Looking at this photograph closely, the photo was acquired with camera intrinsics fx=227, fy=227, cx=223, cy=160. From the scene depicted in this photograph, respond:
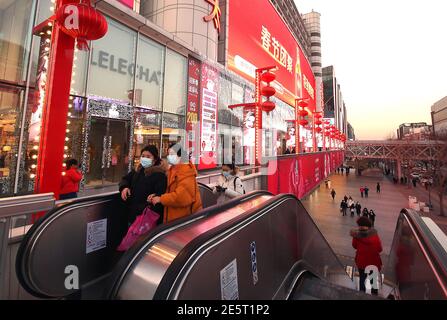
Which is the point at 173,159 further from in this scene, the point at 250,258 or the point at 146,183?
the point at 250,258

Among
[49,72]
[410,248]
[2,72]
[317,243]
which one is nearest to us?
[49,72]

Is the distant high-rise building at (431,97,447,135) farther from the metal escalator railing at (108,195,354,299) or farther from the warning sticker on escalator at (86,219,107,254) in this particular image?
the warning sticker on escalator at (86,219,107,254)

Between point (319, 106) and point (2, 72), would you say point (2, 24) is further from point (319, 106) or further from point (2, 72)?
point (319, 106)

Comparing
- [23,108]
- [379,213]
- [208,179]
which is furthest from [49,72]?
[379,213]

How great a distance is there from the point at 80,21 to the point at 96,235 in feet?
9.73

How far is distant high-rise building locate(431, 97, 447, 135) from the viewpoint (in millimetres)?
76175

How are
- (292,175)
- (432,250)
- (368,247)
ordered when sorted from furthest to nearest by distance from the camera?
(292,175) → (368,247) → (432,250)

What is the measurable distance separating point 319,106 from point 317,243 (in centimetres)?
5620

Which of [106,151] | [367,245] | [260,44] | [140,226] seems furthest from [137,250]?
[260,44]

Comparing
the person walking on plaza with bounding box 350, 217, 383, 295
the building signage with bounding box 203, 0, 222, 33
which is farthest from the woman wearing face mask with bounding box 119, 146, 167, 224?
the building signage with bounding box 203, 0, 222, 33

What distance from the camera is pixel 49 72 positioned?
3342 millimetres

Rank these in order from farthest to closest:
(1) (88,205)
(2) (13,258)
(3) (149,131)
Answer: (3) (149,131) → (1) (88,205) → (2) (13,258)

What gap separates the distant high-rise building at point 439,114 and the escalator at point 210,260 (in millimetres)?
98050

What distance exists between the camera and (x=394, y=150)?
51.6 metres
